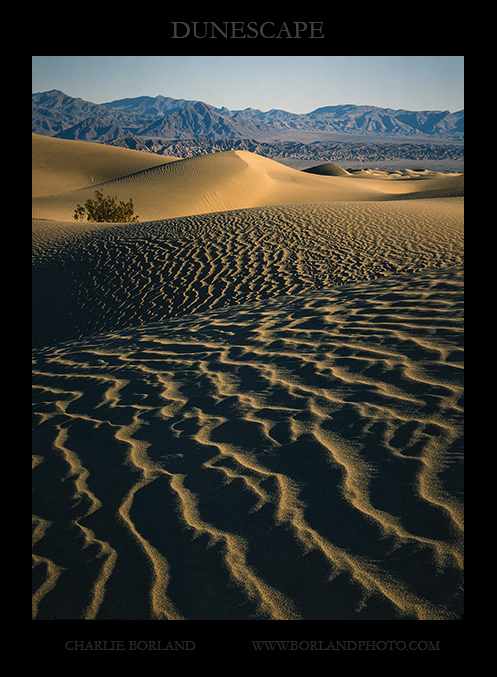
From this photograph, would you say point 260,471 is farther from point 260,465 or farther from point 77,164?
point 77,164

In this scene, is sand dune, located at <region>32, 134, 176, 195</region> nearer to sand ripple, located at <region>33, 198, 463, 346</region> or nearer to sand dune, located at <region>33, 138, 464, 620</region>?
sand ripple, located at <region>33, 198, 463, 346</region>

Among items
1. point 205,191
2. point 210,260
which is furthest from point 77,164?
point 210,260

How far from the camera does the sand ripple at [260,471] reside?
2070mm

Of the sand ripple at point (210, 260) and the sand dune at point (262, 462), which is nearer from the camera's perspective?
the sand dune at point (262, 462)

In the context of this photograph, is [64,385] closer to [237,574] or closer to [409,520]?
[237,574]

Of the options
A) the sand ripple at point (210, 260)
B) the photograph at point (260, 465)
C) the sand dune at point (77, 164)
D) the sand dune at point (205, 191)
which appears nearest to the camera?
the photograph at point (260, 465)

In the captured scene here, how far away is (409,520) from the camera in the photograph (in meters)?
2.30

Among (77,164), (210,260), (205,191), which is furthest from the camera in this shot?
(77,164)

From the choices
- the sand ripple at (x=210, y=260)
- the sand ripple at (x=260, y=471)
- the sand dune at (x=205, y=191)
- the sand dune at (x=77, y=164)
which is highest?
the sand dune at (x=77, y=164)

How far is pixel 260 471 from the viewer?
277 cm

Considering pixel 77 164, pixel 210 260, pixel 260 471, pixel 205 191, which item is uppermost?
pixel 77 164
